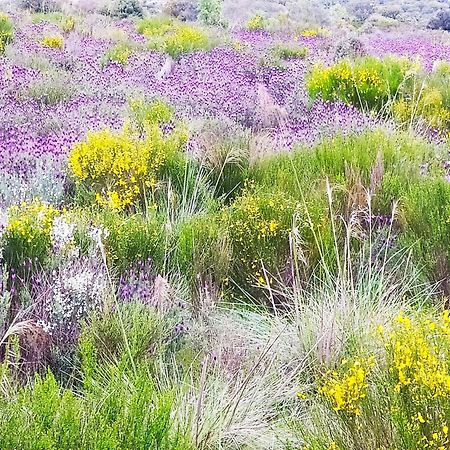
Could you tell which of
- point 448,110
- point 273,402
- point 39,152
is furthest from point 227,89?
point 273,402

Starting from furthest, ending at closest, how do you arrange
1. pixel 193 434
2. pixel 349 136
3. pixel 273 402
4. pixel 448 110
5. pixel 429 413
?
pixel 448 110
pixel 349 136
pixel 273 402
pixel 193 434
pixel 429 413

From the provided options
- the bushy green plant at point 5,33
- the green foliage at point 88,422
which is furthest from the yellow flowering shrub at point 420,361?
the bushy green plant at point 5,33

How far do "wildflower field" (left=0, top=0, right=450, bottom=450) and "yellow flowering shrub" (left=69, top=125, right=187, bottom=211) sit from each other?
18 mm

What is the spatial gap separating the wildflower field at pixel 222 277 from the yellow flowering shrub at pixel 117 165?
0.02m

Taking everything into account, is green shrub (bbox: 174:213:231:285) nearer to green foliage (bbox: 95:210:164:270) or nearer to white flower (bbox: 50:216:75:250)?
green foliage (bbox: 95:210:164:270)

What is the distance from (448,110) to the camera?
6496 mm

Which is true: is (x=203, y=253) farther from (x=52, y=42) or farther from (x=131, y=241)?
(x=52, y=42)

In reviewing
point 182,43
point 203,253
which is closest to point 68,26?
point 182,43

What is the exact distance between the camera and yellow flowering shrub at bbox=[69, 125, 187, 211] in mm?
3948

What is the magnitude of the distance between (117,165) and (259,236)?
3.98 ft

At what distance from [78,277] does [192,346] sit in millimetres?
568

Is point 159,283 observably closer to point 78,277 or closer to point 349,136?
point 78,277

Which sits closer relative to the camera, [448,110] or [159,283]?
[159,283]

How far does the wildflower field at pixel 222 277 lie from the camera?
70.6 inches
